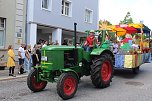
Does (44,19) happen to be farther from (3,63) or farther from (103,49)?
(103,49)

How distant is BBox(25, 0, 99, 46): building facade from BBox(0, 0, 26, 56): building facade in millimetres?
864

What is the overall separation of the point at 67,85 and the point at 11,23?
10.2 metres

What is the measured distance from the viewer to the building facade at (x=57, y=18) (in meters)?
19.1

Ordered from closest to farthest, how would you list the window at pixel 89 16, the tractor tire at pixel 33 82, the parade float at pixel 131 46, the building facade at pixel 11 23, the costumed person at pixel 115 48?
the tractor tire at pixel 33 82 < the parade float at pixel 131 46 < the costumed person at pixel 115 48 < the building facade at pixel 11 23 < the window at pixel 89 16

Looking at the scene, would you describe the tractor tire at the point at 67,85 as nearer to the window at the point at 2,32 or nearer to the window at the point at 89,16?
the window at the point at 2,32

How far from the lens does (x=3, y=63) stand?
1413 cm

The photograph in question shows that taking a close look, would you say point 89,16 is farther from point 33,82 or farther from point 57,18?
point 33,82

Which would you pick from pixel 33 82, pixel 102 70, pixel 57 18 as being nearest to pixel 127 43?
pixel 102 70

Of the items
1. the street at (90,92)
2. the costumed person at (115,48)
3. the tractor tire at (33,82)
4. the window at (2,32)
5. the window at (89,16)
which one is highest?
the window at (89,16)

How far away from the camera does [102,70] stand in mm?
10094

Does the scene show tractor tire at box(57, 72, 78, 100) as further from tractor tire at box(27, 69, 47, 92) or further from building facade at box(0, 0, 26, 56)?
building facade at box(0, 0, 26, 56)

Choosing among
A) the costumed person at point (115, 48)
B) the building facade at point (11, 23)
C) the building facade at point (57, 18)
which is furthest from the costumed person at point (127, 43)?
the building facade at point (11, 23)

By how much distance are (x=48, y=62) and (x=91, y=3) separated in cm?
1897

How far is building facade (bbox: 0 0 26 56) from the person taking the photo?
16984mm
